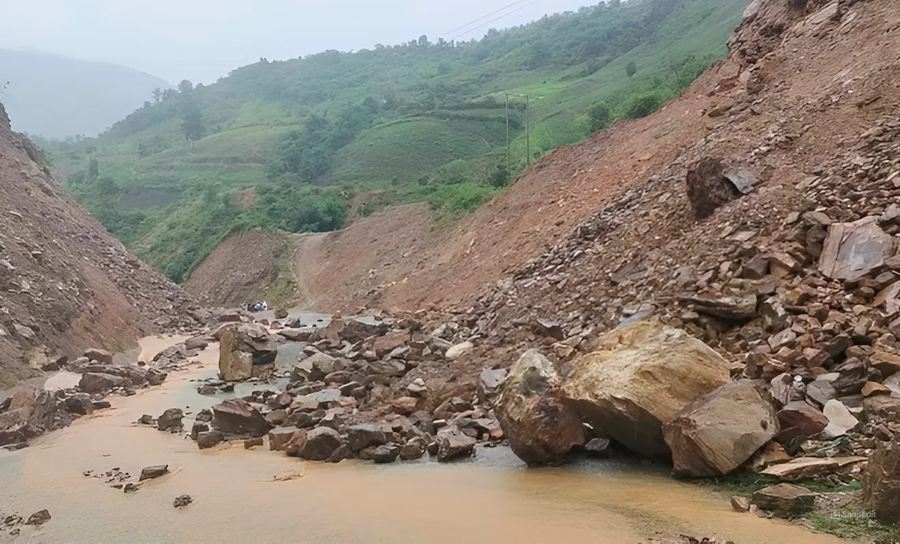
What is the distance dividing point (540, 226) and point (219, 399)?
1079 centimetres

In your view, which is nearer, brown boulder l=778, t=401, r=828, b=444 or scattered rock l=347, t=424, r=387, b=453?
brown boulder l=778, t=401, r=828, b=444

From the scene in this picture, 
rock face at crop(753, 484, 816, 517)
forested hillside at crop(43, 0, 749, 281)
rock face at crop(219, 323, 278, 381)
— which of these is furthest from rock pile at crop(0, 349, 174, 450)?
forested hillside at crop(43, 0, 749, 281)

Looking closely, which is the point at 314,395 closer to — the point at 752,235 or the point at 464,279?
the point at 752,235

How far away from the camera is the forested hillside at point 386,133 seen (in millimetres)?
42000

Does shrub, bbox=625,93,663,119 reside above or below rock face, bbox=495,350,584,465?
above

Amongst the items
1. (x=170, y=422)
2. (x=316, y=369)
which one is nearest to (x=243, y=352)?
(x=316, y=369)

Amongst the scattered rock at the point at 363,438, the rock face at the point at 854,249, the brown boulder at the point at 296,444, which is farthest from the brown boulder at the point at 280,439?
the rock face at the point at 854,249

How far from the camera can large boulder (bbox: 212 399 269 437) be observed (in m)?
9.43

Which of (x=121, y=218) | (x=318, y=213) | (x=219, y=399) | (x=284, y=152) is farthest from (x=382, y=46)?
(x=219, y=399)

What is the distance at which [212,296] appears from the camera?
38656 mm

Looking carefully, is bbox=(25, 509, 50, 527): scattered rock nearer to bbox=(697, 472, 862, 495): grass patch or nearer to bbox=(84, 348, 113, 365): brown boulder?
bbox=(697, 472, 862, 495): grass patch

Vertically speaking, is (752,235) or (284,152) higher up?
(284,152)

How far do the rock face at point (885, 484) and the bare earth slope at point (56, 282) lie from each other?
13395 mm

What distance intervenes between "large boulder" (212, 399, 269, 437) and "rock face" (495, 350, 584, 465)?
3.87 m
